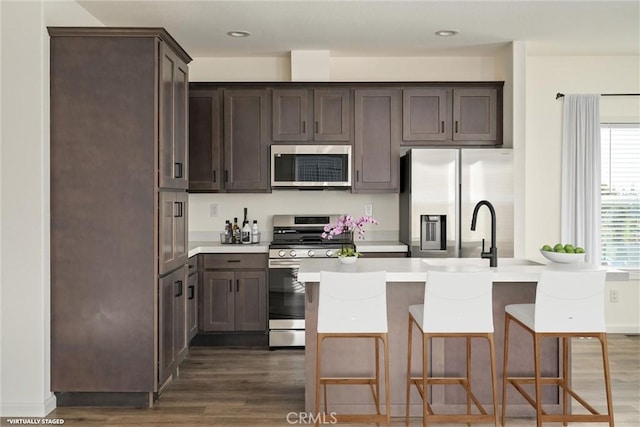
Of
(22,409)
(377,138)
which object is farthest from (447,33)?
(22,409)

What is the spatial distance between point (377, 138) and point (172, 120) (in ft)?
6.93

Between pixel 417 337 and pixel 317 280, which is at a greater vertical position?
pixel 317 280

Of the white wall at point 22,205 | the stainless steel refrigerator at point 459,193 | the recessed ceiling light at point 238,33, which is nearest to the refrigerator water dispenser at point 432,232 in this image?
the stainless steel refrigerator at point 459,193

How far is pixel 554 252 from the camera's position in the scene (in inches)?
131

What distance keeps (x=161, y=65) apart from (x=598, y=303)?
2835 mm

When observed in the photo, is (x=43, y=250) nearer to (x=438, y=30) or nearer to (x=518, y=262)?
(x=518, y=262)

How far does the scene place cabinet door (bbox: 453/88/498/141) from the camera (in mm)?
5152

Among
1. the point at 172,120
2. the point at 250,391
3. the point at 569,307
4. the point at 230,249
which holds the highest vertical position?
the point at 172,120

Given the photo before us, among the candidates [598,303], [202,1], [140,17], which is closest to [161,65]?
[202,1]

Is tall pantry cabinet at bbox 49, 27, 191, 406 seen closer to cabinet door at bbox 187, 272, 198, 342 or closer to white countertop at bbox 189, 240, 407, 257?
cabinet door at bbox 187, 272, 198, 342

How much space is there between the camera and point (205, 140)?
514 centimetres

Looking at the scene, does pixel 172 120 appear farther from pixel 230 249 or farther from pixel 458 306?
pixel 458 306

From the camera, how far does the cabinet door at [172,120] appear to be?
137 inches

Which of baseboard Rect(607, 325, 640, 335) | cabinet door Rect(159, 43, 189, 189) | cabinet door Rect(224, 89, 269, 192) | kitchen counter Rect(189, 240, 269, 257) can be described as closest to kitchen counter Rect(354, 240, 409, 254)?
kitchen counter Rect(189, 240, 269, 257)
